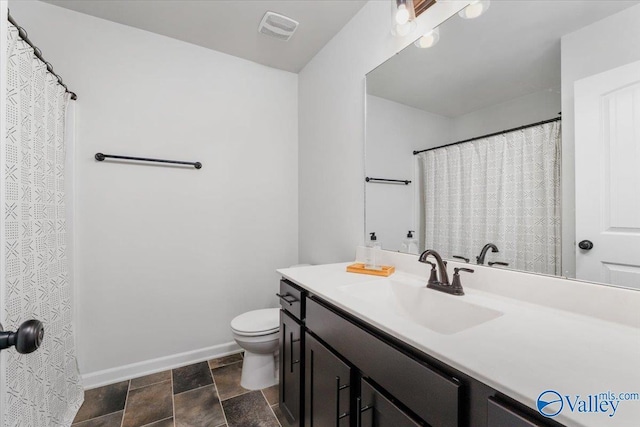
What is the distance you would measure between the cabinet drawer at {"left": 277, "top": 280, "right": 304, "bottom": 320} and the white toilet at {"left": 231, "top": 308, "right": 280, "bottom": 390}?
40 centimetres

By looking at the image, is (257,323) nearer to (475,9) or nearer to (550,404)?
(550,404)

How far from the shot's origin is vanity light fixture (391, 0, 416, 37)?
4.51 feet

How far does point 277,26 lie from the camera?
1916 millimetres

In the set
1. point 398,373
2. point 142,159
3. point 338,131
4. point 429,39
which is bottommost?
point 398,373

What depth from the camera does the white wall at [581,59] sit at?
2.63ft

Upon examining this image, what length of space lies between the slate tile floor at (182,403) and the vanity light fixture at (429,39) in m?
2.11

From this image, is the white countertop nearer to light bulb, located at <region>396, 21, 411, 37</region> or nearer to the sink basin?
the sink basin

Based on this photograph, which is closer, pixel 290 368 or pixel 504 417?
pixel 504 417

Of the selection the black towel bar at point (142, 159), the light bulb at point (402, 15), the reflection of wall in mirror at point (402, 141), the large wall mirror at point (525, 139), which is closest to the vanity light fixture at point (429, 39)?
the large wall mirror at point (525, 139)

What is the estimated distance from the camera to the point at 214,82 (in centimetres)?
222

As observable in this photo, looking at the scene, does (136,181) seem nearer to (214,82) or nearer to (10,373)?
(214,82)

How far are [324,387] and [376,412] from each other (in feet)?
1.03

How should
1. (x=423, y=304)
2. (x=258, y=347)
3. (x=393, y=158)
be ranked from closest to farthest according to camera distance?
(x=423, y=304) → (x=393, y=158) → (x=258, y=347)

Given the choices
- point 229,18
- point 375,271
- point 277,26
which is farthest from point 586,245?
point 229,18
